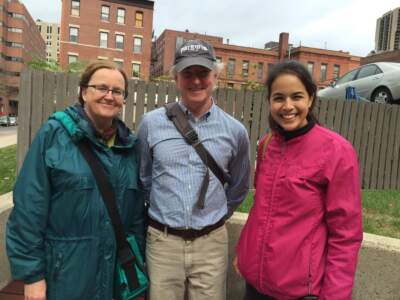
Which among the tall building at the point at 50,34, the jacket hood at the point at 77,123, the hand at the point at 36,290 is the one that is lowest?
the hand at the point at 36,290

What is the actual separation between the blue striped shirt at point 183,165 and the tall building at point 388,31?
144ft

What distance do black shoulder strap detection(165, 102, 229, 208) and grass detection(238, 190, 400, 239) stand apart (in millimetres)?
2541

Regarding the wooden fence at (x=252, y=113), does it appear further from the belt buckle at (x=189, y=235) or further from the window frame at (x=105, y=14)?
the window frame at (x=105, y=14)

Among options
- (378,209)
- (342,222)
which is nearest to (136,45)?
(378,209)

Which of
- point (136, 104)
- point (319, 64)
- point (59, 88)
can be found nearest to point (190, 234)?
point (136, 104)

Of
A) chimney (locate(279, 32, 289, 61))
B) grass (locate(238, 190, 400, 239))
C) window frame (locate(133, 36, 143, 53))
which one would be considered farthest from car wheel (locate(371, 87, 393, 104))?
window frame (locate(133, 36, 143, 53))

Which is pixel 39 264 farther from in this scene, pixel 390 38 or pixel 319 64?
pixel 319 64

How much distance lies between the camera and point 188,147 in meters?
2.34

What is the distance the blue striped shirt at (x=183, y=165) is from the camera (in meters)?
2.31

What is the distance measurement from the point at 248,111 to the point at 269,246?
4.84 metres

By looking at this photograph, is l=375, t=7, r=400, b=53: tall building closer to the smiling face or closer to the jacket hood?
the smiling face

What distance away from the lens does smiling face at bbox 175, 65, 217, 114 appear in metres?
2.37

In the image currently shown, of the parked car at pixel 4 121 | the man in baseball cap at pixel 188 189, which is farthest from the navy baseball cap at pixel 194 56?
the parked car at pixel 4 121

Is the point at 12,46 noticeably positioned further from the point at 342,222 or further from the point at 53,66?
the point at 342,222
